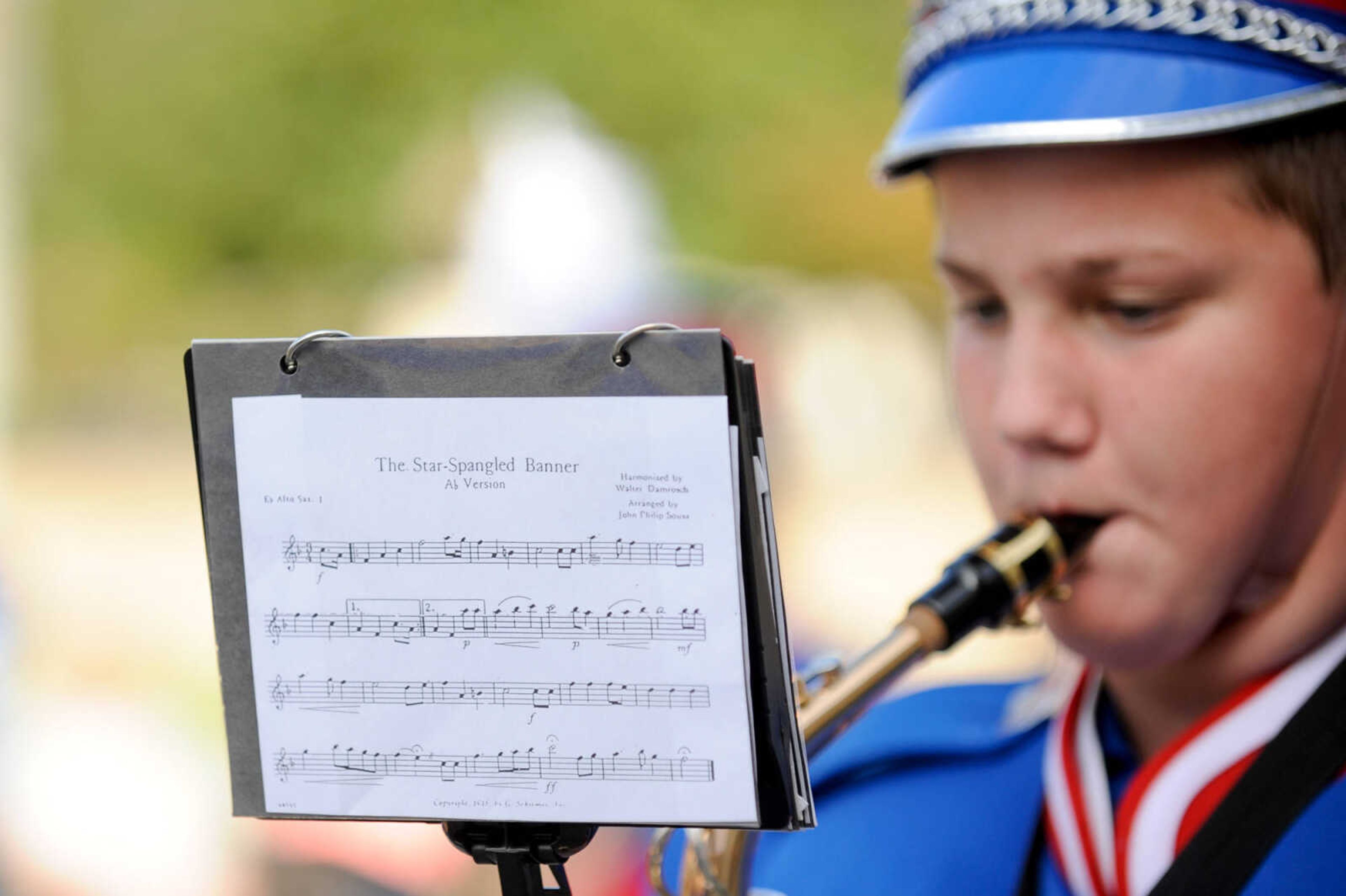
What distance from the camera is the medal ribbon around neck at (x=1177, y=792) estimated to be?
1.43 meters

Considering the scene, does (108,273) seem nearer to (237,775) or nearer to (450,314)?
(450,314)

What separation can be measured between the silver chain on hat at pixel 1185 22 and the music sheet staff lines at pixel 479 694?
2.57 ft

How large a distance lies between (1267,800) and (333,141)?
1410 cm

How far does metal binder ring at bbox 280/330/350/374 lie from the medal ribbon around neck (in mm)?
908

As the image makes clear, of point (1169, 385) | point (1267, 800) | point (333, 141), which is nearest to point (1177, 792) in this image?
point (1267, 800)

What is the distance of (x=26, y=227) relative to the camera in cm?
1471

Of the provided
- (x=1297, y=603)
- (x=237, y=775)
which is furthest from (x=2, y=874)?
(x=1297, y=603)

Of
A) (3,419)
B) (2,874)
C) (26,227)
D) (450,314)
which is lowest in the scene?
(2,874)

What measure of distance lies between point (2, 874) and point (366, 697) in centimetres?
352

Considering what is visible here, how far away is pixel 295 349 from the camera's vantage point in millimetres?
1060

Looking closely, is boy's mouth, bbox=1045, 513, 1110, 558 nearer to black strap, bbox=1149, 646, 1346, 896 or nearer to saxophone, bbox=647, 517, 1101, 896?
saxophone, bbox=647, 517, 1101, 896

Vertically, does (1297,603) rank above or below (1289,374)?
below

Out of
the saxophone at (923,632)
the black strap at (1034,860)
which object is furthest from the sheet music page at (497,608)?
the black strap at (1034,860)

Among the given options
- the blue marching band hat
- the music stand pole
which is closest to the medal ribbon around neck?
the blue marching band hat
